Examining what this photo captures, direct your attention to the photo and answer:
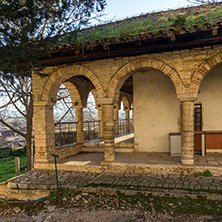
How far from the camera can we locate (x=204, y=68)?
5355mm

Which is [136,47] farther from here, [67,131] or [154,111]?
[67,131]

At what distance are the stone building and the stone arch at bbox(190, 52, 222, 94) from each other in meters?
0.02

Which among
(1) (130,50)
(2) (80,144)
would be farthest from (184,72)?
(2) (80,144)

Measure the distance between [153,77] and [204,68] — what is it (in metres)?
2.70

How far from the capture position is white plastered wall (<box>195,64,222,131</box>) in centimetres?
725

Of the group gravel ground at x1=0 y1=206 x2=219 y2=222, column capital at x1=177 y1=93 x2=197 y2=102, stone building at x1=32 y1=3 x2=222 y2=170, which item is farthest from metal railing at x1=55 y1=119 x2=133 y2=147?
column capital at x1=177 y1=93 x2=197 y2=102

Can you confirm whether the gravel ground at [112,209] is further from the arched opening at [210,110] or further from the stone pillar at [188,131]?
the arched opening at [210,110]

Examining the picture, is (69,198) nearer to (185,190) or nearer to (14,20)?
(185,190)

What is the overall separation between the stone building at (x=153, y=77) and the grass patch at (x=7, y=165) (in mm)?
5249

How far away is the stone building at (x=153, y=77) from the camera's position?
527 centimetres

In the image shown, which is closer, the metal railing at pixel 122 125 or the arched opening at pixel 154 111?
the arched opening at pixel 154 111

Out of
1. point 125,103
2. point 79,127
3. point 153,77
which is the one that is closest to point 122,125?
point 125,103

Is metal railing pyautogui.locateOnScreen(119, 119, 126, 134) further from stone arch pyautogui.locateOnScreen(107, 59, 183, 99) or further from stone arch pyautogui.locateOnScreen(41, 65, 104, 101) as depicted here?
stone arch pyautogui.locateOnScreen(107, 59, 183, 99)

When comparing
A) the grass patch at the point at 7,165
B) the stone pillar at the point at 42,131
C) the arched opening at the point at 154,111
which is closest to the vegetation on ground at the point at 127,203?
the stone pillar at the point at 42,131
